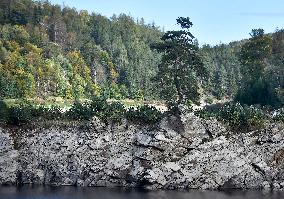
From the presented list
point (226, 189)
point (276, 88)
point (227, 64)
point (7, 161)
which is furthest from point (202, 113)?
point (227, 64)

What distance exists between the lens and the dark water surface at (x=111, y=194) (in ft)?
122

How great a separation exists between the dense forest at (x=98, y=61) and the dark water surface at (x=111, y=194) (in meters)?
13.6

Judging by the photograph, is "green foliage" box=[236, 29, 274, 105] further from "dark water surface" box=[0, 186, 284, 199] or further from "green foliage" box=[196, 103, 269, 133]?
"dark water surface" box=[0, 186, 284, 199]

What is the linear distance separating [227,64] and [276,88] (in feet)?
263

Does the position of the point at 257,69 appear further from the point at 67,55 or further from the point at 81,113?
the point at 67,55

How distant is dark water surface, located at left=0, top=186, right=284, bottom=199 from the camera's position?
122 ft

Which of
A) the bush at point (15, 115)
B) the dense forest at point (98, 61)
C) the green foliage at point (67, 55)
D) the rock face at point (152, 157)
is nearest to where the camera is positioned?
the rock face at point (152, 157)

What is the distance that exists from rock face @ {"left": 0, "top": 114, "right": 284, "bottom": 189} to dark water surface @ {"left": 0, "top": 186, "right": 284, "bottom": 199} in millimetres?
1560

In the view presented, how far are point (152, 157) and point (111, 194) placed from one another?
5205 mm

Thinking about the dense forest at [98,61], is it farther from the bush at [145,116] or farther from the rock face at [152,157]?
the rock face at [152,157]

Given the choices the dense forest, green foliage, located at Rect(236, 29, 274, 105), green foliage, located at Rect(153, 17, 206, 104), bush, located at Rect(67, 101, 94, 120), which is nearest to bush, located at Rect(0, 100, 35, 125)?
bush, located at Rect(67, 101, 94, 120)

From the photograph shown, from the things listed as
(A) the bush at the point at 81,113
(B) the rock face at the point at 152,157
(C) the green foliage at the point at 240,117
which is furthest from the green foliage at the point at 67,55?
(C) the green foliage at the point at 240,117

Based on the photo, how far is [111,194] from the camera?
125 ft

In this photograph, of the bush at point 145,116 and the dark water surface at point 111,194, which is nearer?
the dark water surface at point 111,194
